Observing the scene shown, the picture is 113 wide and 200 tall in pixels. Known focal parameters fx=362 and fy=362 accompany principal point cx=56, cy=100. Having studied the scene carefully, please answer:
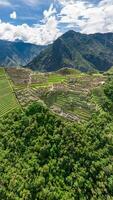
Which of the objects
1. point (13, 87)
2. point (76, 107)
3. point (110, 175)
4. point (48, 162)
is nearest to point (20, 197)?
point (48, 162)

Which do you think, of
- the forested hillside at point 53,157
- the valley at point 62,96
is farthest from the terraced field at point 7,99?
the forested hillside at point 53,157

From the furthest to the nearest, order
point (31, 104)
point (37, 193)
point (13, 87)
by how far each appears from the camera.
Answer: point (13, 87)
point (31, 104)
point (37, 193)

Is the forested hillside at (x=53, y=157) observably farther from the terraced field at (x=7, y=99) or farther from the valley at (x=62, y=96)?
the terraced field at (x=7, y=99)

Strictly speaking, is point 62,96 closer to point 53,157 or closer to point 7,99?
point 7,99

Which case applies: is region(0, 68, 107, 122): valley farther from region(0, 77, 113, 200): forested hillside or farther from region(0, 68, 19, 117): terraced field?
region(0, 77, 113, 200): forested hillside

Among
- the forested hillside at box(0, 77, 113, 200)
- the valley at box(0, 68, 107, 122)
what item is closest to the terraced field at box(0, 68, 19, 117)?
the valley at box(0, 68, 107, 122)

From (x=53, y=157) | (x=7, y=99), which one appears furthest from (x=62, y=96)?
(x=53, y=157)

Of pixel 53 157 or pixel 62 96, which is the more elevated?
pixel 62 96

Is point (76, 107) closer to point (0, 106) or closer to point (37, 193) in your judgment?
point (0, 106)
